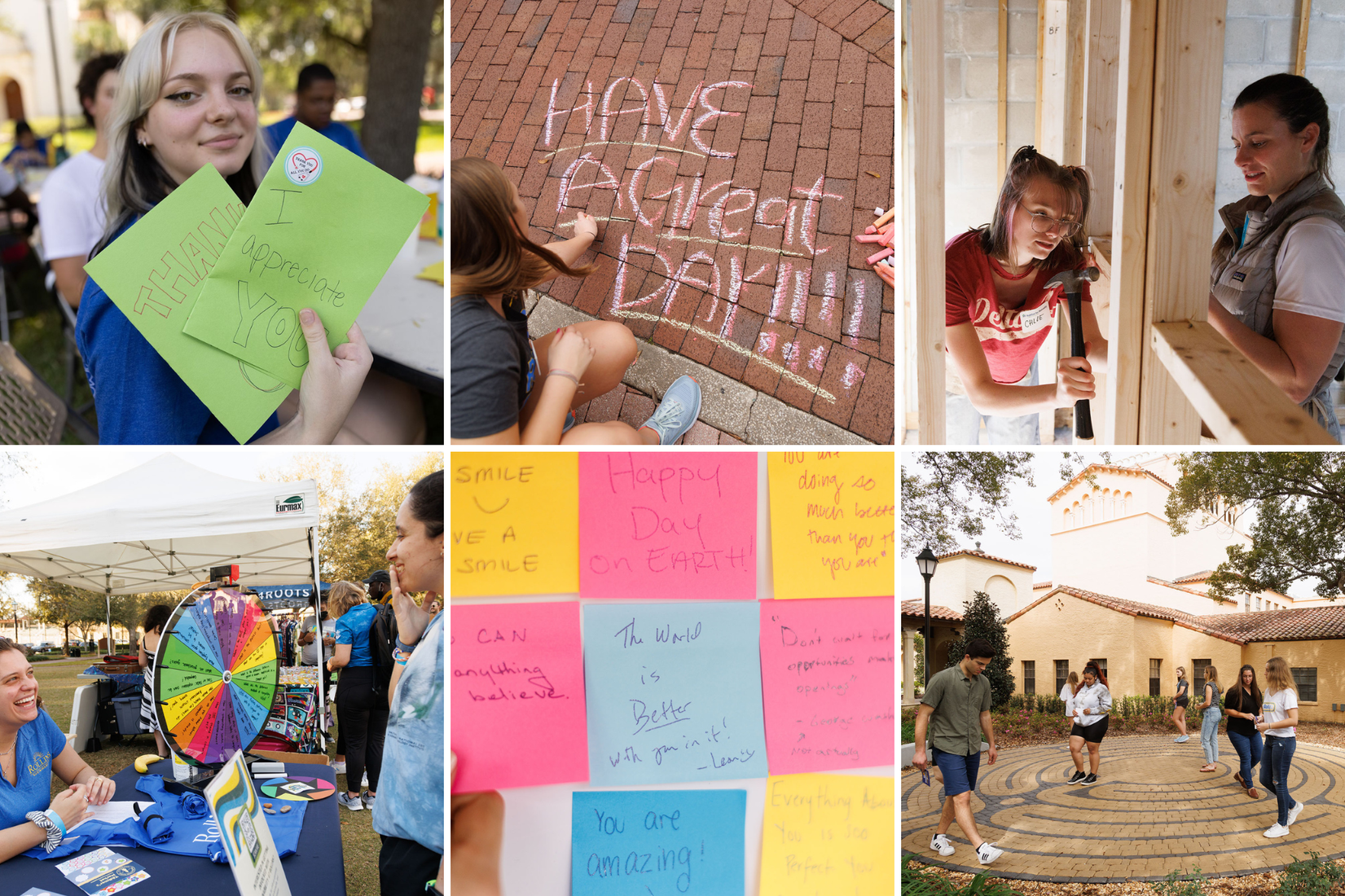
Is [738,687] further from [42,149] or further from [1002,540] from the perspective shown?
[42,149]

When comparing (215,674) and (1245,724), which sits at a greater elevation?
(215,674)

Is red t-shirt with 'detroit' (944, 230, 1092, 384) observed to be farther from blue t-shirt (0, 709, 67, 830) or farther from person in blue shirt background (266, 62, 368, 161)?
blue t-shirt (0, 709, 67, 830)

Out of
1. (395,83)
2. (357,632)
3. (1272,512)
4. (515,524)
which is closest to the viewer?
(357,632)

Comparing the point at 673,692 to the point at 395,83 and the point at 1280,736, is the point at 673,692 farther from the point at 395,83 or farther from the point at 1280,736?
the point at 395,83

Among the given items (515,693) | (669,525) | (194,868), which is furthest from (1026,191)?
(194,868)

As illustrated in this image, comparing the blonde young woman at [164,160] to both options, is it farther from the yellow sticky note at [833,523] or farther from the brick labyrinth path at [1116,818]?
the brick labyrinth path at [1116,818]

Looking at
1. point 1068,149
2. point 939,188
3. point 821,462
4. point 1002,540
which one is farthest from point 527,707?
point 1068,149

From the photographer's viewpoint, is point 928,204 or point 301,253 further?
point 928,204

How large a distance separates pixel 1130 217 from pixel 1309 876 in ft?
6.16

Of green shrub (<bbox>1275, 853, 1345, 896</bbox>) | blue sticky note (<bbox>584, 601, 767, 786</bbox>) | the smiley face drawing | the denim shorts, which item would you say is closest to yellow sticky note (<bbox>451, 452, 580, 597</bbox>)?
blue sticky note (<bbox>584, 601, 767, 786</bbox>)

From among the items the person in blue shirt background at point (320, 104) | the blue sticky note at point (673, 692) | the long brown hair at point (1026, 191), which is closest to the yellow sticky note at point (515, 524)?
the blue sticky note at point (673, 692)

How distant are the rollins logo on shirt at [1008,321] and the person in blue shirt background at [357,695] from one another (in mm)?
1812

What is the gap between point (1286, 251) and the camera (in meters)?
2.36

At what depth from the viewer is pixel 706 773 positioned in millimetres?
2064
